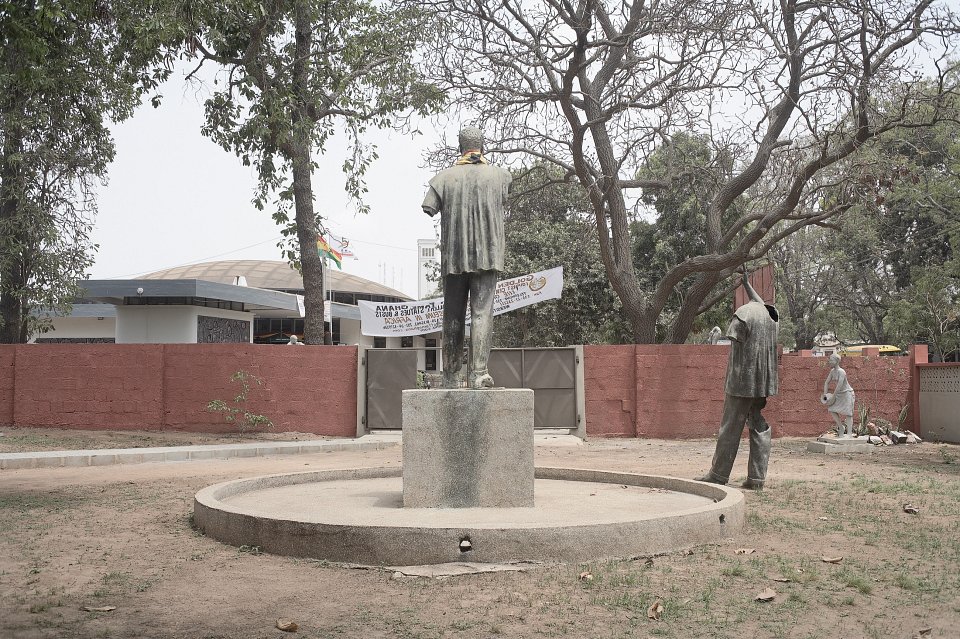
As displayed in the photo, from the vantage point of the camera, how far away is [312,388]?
A: 16.5 metres

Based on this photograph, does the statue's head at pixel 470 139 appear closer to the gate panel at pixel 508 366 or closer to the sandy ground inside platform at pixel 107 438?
the gate panel at pixel 508 366

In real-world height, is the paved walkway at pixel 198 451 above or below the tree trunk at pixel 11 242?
below

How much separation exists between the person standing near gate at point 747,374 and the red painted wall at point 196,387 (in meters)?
9.64

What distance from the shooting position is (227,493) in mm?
7414

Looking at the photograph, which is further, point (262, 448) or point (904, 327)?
point (904, 327)

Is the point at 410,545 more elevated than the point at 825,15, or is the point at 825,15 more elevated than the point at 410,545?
the point at 825,15

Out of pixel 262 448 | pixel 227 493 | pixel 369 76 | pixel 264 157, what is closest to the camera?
pixel 227 493

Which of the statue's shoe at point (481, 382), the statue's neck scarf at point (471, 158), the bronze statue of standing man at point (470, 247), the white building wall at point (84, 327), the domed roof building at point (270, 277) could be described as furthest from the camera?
the domed roof building at point (270, 277)

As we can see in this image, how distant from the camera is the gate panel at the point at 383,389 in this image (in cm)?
1642

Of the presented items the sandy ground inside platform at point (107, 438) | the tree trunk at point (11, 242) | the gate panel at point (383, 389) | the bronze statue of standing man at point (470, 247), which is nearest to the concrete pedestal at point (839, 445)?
the gate panel at point (383, 389)

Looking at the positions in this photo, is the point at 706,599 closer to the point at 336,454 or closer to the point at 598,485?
the point at 598,485

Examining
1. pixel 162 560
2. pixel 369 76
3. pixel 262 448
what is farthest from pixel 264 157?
pixel 162 560

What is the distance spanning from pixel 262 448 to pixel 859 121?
11.4 meters

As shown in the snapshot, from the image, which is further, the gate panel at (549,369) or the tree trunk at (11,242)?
the tree trunk at (11,242)
